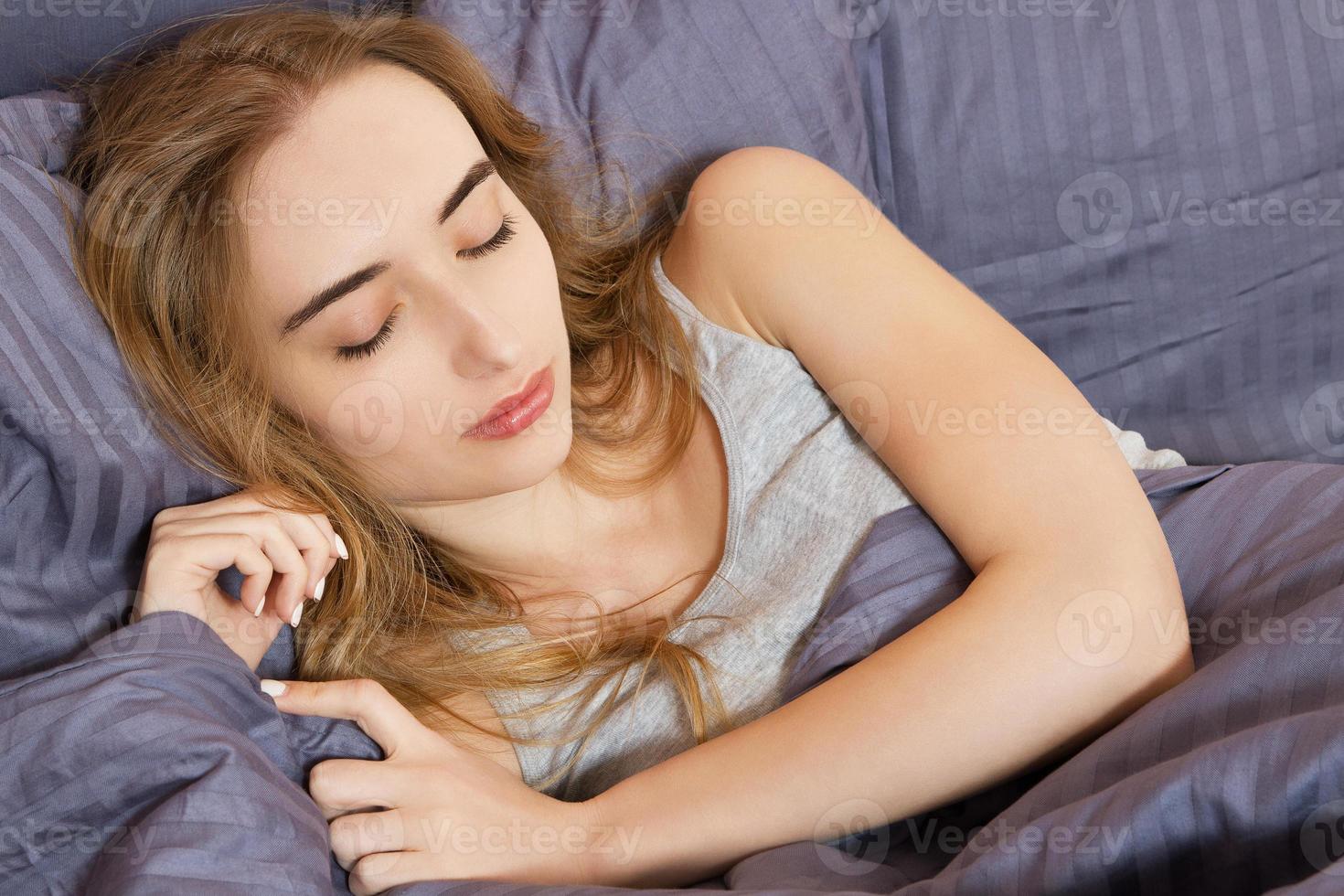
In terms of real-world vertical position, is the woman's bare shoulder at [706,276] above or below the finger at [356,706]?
above

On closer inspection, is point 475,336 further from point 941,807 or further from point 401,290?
point 941,807

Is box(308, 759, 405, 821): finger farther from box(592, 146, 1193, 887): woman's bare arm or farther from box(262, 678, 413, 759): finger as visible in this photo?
box(592, 146, 1193, 887): woman's bare arm

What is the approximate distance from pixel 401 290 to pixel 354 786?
451 millimetres

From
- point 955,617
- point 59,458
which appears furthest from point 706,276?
point 59,458

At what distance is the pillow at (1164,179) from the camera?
4.69ft

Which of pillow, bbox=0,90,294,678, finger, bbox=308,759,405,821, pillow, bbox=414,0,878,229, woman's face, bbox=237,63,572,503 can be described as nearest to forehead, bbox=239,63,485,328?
woman's face, bbox=237,63,572,503

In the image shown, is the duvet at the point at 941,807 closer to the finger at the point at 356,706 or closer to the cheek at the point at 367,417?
the finger at the point at 356,706

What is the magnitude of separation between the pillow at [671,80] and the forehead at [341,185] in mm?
302

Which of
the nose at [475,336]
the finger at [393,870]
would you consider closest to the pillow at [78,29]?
the nose at [475,336]

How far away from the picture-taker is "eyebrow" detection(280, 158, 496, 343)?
3.47 feet

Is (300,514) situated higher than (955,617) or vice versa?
(300,514)

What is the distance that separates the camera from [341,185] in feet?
3.51

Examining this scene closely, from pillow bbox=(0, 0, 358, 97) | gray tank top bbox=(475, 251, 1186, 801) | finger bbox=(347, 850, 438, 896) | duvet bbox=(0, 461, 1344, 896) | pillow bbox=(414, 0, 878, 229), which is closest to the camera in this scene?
duvet bbox=(0, 461, 1344, 896)

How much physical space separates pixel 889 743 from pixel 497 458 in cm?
45
